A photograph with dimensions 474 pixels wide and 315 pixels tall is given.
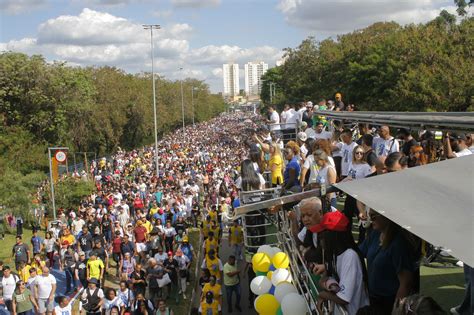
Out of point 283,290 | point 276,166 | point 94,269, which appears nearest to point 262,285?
point 283,290

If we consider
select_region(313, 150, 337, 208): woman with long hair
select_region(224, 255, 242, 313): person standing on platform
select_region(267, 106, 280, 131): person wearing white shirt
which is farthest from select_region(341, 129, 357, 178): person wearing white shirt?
select_region(267, 106, 280, 131): person wearing white shirt

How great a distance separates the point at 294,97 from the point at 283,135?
30.6 m

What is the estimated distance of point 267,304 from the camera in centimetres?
604

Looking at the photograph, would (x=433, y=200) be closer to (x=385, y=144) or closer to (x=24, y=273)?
(x=385, y=144)

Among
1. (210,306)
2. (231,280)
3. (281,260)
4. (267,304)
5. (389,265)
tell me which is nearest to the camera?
(389,265)

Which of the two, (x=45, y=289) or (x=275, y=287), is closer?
(x=275, y=287)

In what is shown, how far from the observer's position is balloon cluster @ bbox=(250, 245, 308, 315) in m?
5.36

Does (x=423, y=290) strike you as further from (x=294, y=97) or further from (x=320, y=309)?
(x=294, y=97)

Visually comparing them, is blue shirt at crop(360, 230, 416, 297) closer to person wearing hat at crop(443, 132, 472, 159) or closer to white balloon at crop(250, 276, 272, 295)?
white balloon at crop(250, 276, 272, 295)

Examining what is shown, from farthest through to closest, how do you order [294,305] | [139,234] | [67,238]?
[67,238], [139,234], [294,305]

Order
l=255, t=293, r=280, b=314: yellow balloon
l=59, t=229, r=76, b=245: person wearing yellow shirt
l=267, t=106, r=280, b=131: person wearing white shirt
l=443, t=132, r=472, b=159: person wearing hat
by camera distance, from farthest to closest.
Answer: l=267, t=106, r=280, b=131: person wearing white shirt < l=59, t=229, r=76, b=245: person wearing yellow shirt < l=443, t=132, r=472, b=159: person wearing hat < l=255, t=293, r=280, b=314: yellow balloon

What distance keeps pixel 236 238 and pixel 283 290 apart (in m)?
7.10

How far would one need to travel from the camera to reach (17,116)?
3228 centimetres

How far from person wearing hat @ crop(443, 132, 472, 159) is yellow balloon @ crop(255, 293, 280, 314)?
314 centimetres
